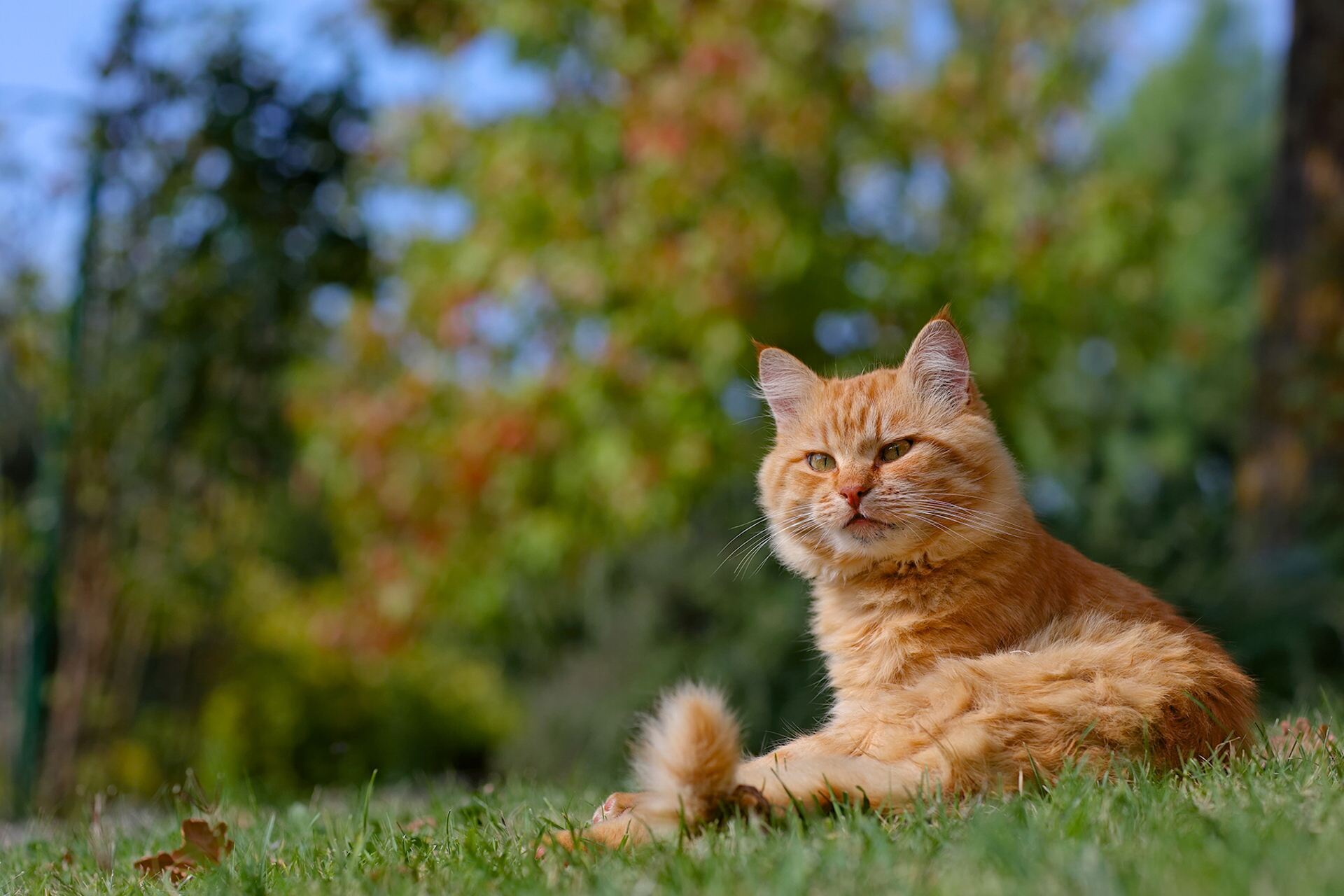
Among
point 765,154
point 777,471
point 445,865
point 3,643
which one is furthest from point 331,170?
point 445,865

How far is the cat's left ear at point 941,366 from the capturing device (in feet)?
9.31

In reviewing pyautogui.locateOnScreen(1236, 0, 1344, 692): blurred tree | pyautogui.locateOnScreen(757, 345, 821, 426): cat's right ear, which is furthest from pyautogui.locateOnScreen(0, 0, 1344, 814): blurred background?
pyautogui.locateOnScreen(757, 345, 821, 426): cat's right ear

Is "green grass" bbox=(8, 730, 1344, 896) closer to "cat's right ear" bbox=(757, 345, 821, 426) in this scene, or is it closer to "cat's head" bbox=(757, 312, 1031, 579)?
"cat's head" bbox=(757, 312, 1031, 579)

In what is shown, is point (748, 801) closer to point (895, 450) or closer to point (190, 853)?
point (895, 450)

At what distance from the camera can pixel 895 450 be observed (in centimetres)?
285

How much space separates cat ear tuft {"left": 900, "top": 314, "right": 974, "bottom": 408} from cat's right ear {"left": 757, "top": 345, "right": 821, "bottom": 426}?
305mm

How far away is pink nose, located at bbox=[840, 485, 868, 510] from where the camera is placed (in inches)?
108

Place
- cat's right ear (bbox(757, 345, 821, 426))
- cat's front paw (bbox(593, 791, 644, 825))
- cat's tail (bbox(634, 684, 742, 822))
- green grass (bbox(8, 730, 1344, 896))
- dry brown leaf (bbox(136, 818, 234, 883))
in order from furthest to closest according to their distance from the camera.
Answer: cat's right ear (bbox(757, 345, 821, 426)) → dry brown leaf (bbox(136, 818, 234, 883)) → cat's front paw (bbox(593, 791, 644, 825)) → cat's tail (bbox(634, 684, 742, 822)) → green grass (bbox(8, 730, 1344, 896))

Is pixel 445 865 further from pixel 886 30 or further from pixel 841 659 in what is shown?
pixel 886 30

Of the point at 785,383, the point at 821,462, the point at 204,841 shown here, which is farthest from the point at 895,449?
the point at 204,841

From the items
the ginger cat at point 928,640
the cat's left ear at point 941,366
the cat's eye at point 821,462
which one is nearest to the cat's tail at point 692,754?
the ginger cat at point 928,640

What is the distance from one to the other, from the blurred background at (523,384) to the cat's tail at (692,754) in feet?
10.6

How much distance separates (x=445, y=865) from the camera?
85.8 inches

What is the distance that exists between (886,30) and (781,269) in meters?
6.39
